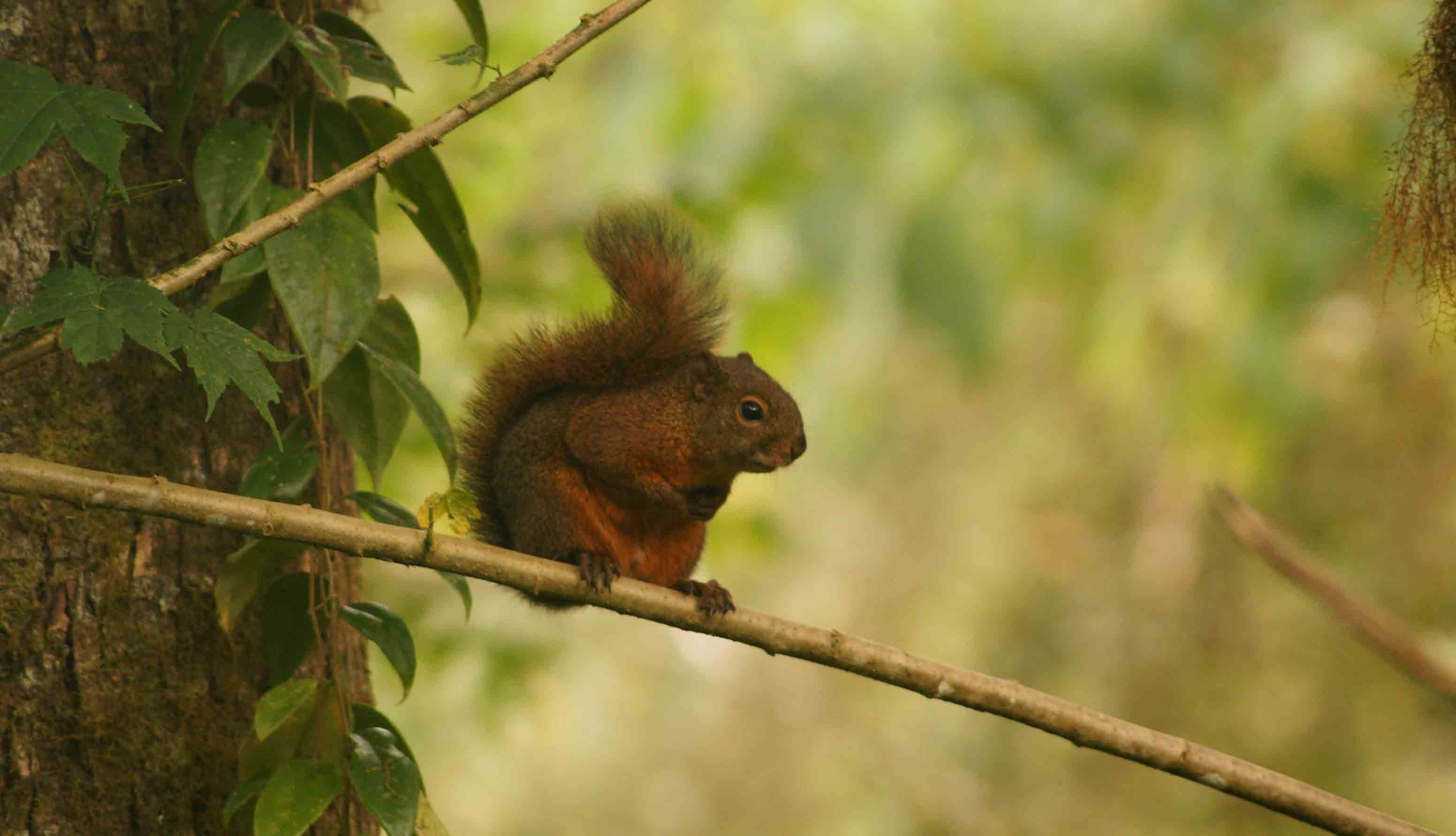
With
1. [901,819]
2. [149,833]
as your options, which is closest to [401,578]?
[149,833]

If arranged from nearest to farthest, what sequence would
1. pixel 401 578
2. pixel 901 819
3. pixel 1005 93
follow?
pixel 401 578 < pixel 1005 93 < pixel 901 819

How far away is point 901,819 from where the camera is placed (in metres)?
6.70

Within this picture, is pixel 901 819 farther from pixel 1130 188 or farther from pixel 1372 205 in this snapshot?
pixel 1372 205

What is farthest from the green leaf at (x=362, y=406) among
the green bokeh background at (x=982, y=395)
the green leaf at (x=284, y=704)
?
the green bokeh background at (x=982, y=395)

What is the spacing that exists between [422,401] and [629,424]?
0.49 meters

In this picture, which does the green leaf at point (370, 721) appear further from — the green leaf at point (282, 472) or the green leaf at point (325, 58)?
the green leaf at point (325, 58)

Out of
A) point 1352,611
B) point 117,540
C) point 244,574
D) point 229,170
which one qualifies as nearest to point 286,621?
point 244,574

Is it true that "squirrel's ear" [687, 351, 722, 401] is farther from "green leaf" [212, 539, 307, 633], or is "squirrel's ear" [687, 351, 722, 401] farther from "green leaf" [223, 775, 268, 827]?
"green leaf" [223, 775, 268, 827]

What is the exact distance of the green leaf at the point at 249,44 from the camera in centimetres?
173

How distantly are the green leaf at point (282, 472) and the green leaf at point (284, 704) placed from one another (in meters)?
0.24

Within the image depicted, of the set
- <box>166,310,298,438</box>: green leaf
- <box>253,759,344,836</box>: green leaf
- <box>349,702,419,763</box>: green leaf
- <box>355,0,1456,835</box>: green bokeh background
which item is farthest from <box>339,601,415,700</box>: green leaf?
<box>355,0,1456,835</box>: green bokeh background

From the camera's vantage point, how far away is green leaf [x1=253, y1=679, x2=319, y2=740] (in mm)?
1682

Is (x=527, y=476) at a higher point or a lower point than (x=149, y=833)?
higher

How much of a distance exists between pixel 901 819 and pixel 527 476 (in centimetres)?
495
